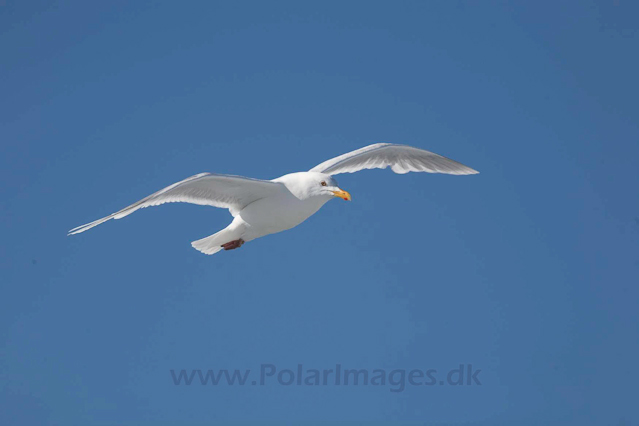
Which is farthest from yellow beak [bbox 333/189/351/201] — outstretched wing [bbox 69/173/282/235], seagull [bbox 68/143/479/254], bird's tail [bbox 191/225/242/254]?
bird's tail [bbox 191/225/242/254]

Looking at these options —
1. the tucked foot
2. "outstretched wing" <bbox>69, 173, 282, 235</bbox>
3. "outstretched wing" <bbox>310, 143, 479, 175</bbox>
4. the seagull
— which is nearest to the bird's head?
the seagull

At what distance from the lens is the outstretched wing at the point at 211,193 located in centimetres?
515

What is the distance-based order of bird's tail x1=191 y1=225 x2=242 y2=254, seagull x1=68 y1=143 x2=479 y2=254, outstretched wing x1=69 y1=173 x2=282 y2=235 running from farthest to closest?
bird's tail x1=191 y1=225 x2=242 y2=254 < seagull x1=68 y1=143 x2=479 y2=254 < outstretched wing x1=69 y1=173 x2=282 y2=235

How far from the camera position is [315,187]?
556 cm

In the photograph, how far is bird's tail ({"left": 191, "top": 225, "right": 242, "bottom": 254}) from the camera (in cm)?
599

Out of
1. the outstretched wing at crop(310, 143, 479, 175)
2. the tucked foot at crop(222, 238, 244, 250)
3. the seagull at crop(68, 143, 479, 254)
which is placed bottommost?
the tucked foot at crop(222, 238, 244, 250)

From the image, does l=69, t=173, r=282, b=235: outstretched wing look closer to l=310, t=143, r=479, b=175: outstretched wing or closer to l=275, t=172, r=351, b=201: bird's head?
l=275, t=172, r=351, b=201: bird's head

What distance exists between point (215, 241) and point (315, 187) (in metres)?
1.13

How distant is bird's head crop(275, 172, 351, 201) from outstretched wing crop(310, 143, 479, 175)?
959 mm

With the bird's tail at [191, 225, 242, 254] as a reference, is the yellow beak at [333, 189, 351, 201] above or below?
above

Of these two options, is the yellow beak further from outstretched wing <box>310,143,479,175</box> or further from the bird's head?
outstretched wing <box>310,143,479,175</box>

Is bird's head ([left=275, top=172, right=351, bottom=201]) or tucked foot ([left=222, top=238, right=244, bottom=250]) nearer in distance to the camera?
bird's head ([left=275, top=172, right=351, bottom=201])

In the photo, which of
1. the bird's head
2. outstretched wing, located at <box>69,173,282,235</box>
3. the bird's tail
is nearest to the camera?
outstretched wing, located at <box>69,173,282,235</box>

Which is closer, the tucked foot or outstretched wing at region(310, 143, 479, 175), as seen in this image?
the tucked foot
